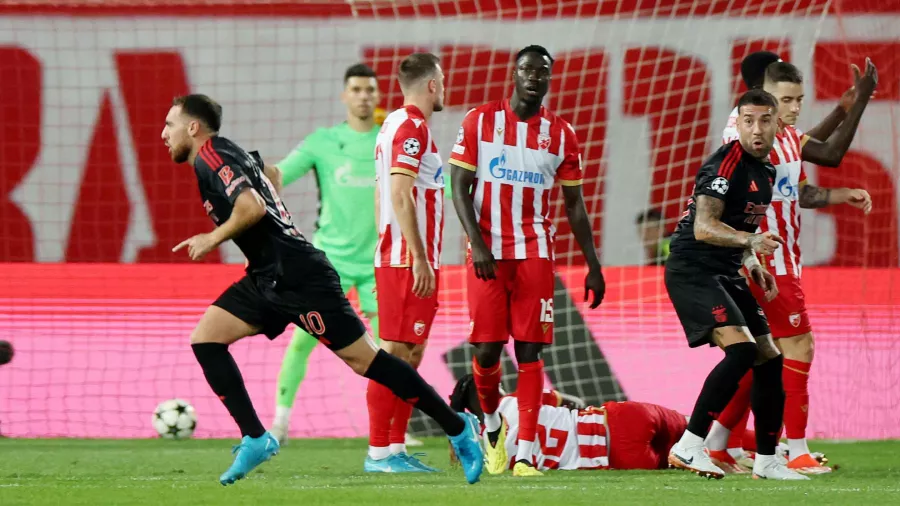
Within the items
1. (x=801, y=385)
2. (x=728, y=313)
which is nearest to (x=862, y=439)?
(x=801, y=385)

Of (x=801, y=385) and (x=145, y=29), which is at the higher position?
(x=145, y=29)

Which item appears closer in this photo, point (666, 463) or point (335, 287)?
point (335, 287)

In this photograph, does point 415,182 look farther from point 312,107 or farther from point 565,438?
point 312,107

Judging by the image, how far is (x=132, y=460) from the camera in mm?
7145

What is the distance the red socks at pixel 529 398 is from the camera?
617cm

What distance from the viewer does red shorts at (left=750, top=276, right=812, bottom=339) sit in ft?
21.5

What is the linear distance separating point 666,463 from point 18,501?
3.19 m

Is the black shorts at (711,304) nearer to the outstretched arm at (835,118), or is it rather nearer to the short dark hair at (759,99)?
the short dark hair at (759,99)

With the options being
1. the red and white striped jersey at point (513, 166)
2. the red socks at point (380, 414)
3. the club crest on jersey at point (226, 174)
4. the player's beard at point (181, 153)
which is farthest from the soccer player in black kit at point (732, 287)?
the player's beard at point (181, 153)

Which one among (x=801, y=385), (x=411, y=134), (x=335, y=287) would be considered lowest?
(x=801, y=385)

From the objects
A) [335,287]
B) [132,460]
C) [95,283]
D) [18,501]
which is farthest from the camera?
[95,283]

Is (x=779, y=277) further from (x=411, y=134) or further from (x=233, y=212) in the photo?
(x=233, y=212)

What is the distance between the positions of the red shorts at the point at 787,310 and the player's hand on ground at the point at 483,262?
1306mm

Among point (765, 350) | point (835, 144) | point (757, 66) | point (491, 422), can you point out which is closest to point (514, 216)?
point (491, 422)
